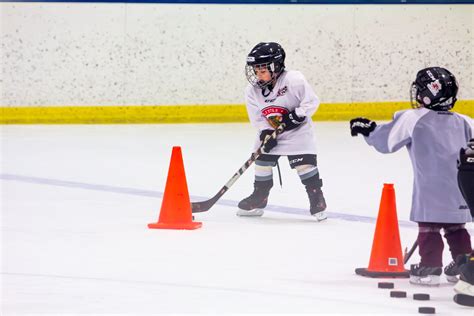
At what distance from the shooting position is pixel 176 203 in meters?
5.79

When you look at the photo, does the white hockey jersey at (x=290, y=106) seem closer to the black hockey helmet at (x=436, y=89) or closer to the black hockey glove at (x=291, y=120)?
the black hockey glove at (x=291, y=120)

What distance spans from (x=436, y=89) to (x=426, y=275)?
26.6 inches

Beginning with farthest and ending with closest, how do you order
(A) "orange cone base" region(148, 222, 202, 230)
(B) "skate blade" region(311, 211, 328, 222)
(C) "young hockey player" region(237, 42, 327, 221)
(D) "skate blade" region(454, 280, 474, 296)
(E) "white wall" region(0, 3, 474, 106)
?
(E) "white wall" region(0, 3, 474, 106), (C) "young hockey player" region(237, 42, 327, 221), (B) "skate blade" region(311, 211, 328, 222), (A) "orange cone base" region(148, 222, 202, 230), (D) "skate blade" region(454, 280, 474, 296)

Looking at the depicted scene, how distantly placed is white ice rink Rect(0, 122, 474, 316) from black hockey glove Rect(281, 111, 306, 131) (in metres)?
0.47

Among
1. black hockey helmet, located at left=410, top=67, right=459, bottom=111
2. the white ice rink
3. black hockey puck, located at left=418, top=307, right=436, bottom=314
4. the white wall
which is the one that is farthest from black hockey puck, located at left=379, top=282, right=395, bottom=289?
the white wall

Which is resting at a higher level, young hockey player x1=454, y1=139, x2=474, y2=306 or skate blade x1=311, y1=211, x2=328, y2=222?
young hockey player x1=454, y1=139, x2=474, y2=306

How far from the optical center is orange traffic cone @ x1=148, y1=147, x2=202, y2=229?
228 inches

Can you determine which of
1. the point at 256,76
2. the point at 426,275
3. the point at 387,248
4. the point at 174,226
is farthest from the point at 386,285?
the point at 256,76

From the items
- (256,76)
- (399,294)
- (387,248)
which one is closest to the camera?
(399,294)

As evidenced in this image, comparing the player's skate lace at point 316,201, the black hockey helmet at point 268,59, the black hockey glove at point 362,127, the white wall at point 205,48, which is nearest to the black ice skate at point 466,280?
the black hockey glove at point 362,127

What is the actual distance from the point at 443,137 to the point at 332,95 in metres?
7.37

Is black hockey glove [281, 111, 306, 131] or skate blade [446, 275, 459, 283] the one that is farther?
black hockey glove [281, 111, 306, 131]

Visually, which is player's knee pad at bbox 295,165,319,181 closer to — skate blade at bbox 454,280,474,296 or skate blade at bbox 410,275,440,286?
skate blade at bbox 410,275,440,286

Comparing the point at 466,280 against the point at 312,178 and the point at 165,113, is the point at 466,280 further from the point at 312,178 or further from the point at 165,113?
the point at 165,113
